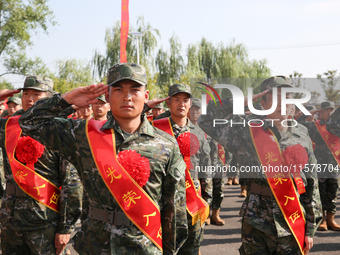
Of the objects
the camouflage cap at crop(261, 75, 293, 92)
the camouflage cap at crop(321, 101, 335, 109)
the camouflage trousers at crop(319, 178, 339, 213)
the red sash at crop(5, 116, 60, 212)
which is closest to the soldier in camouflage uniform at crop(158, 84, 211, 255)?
the camouflage cap at crop(261, 75, 293, 92)

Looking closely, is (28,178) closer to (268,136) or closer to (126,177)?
(126,177)

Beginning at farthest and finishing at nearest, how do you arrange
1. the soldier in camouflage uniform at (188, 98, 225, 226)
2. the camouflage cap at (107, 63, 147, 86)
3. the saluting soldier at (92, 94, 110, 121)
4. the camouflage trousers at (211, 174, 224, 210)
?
the camouflage trousers at (211, 174, 224, 210) < the soldier in camouflage uniform at (188, 98, 225, 226) < the saluting soldier at (92, 94, 110, 121) < the camouflage cap at (107, 63, 147, 86)

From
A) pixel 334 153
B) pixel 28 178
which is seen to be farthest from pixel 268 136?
pixel 334 153

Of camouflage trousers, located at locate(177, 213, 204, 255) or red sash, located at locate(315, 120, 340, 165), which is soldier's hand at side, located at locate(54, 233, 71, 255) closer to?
camouflage trousers, located at locate(177, 213, 204, 255)

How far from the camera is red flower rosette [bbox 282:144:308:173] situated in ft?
12.1

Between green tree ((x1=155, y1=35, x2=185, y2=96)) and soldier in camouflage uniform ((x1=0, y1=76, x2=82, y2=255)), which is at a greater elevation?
green tree ((x1=155, y1=35, x2=185, y2=96))

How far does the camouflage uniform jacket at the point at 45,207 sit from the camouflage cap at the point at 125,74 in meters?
1.46

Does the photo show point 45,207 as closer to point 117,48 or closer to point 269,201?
point 269,201

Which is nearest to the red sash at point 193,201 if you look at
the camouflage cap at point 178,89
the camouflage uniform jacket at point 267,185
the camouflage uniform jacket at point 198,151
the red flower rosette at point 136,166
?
the camouflage uniform jacket at point 198,151

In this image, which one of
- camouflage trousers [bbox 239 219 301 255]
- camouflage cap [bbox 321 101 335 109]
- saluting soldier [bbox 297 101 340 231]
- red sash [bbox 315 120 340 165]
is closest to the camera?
camouflage trousers [bbox 239 219 301 255]

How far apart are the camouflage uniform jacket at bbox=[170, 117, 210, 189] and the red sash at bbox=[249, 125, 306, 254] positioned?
51.4 inches

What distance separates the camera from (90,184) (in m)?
2.66

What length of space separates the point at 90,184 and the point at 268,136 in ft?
6.19

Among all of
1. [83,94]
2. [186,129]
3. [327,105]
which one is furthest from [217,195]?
[83,94]
